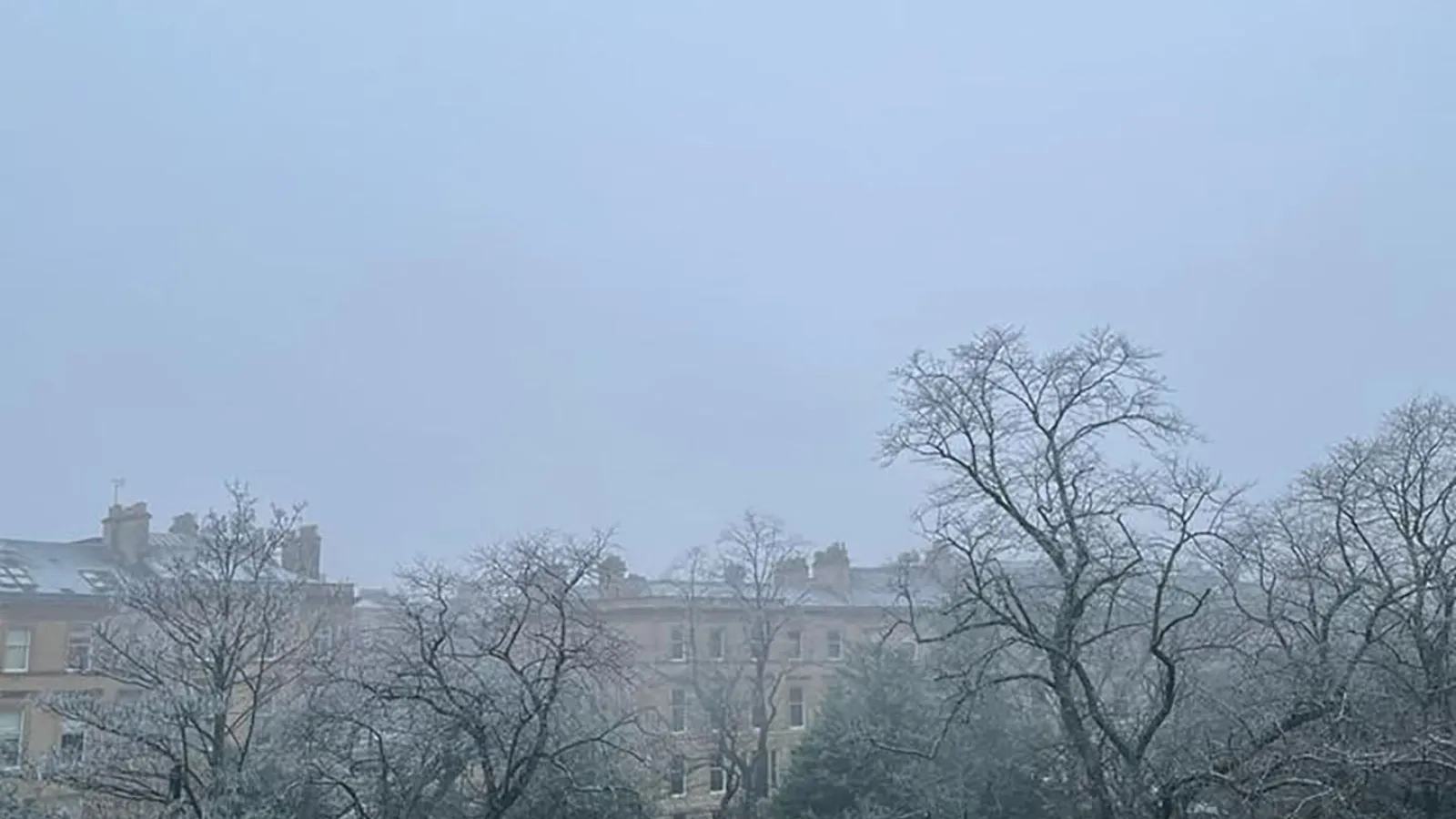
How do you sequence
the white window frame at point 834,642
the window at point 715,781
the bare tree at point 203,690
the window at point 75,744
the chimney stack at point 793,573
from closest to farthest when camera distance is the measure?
the bare tree at point 203,690 → the window at point 75,744 → the window at point 715,781 → the chimney stack at point 793,573 → the white window frame at point 834,642

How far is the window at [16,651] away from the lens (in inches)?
1344

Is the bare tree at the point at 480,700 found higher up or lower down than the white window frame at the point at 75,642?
lower down

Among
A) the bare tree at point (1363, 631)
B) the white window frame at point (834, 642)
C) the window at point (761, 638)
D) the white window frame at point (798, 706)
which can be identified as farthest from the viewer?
the white window frame at point (834, 642)

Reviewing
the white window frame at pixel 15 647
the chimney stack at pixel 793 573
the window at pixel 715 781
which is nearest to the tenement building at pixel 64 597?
the white window frame at pixel 15 647

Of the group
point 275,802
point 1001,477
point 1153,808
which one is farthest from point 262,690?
point 1153,808

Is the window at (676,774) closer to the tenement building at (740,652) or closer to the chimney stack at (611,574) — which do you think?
the tenement building at (740,652)

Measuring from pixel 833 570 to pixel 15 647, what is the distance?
95.7ft

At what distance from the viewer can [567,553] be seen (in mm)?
23297

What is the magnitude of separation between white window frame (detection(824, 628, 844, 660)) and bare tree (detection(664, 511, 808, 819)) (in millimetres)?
1419

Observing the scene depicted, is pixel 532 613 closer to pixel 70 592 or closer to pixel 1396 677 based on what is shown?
pixel 1396 677

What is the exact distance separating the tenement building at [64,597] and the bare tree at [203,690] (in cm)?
686

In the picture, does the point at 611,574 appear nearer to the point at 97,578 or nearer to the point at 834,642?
the point at 97,578

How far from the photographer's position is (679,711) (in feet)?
145

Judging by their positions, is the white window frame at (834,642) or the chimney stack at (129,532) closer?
the chimney stack at (129,532)
